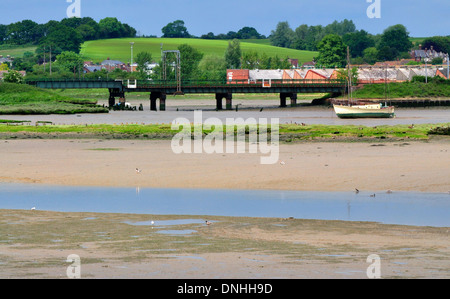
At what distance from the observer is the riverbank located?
101ft

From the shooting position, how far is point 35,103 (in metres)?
103

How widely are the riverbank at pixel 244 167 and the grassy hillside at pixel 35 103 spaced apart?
149ft

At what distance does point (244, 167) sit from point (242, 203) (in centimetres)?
904

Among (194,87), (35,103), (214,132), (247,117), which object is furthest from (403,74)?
(214,132)

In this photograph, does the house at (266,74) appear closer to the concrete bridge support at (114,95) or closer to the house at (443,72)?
the house at (443,72)

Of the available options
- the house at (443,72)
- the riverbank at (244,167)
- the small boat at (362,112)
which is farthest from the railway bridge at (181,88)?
the riverbank at (244,167)

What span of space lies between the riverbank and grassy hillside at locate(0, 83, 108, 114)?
45.3 metres

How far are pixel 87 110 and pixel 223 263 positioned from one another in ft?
272

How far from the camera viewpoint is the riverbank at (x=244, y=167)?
101 feet

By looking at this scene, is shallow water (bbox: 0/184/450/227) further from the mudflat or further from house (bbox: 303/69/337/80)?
house (bbox: 303/69/337/80)

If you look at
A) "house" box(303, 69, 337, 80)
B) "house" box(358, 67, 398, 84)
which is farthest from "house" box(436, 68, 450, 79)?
"house" box(303, 69, 337, 80)

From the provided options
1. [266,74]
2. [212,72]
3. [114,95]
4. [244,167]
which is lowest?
[244,167]

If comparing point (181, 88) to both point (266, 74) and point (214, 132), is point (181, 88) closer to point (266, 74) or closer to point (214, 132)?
point (266, 74)
